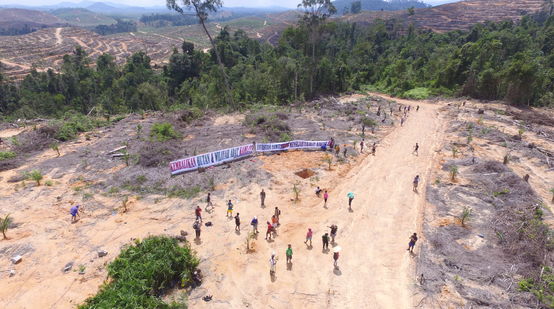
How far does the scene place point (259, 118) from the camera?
32312 mm

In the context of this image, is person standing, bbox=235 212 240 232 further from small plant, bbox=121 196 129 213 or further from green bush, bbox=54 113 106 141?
green bush, bbox=54 113 106 141

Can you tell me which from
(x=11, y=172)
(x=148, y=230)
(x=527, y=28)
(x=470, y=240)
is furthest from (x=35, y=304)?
(x=527, y=28)

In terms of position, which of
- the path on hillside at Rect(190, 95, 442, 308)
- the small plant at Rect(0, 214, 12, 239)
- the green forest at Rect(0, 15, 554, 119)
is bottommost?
the path on hillside at Rect(190, 95, 442, 308)

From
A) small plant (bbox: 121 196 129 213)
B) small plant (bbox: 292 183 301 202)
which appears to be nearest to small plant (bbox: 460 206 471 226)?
small plant (bbox: 292 183 301 202)

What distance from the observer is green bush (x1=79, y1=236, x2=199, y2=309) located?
1027 cm

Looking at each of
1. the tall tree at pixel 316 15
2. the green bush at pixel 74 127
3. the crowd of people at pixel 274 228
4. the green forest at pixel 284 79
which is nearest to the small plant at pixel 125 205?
the crowd of people at pixel 274 228

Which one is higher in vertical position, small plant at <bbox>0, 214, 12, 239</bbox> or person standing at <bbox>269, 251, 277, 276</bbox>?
small plant at <bbox>0, 214, 12, 239</bbox>

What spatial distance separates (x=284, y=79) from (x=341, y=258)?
41067 mm

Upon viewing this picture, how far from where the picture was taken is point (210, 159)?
2294cm

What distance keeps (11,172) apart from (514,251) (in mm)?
32213

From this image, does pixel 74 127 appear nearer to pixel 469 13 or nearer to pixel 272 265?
pixel 272 265

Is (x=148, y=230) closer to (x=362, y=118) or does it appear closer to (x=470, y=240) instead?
(x=470, y=240)

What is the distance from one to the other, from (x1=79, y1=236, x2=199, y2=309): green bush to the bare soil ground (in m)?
0.78

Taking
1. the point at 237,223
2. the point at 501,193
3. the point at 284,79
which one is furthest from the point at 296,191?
the point at 284,79
